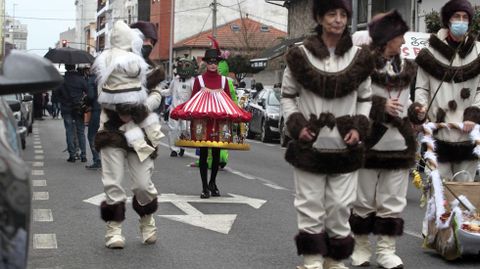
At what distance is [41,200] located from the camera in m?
10.5

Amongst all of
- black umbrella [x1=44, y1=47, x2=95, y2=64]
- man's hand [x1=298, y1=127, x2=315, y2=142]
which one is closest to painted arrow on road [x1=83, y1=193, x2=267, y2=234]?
man's hand [x1=298, y1=127, x2=315, y2=142]

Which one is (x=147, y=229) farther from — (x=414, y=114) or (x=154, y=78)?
(x=414, y=114)

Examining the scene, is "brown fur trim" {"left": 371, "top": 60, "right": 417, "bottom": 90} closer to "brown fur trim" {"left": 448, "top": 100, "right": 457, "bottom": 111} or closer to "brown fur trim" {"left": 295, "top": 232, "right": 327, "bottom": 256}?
"brown fur trim" {"left": 448, "top": 100, "right": 457, "bottom": 111}

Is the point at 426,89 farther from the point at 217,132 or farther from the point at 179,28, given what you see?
the point at 179,28

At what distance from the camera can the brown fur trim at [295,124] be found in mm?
5738

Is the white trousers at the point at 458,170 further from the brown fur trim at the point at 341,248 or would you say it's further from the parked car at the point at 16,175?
the parked car at the point at 16,175

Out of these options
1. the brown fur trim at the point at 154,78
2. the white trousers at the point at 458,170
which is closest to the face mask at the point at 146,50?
the brown fur trim at the point at 154,78

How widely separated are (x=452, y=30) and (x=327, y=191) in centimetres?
219

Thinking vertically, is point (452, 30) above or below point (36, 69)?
above

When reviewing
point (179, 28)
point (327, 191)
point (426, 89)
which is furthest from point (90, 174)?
point (179, 28)

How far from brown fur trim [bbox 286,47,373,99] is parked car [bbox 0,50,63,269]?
2.68 m

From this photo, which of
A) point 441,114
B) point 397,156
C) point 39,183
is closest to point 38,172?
point 39,183

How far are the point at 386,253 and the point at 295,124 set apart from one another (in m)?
1.50

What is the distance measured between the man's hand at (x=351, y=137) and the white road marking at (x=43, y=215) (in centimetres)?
425
